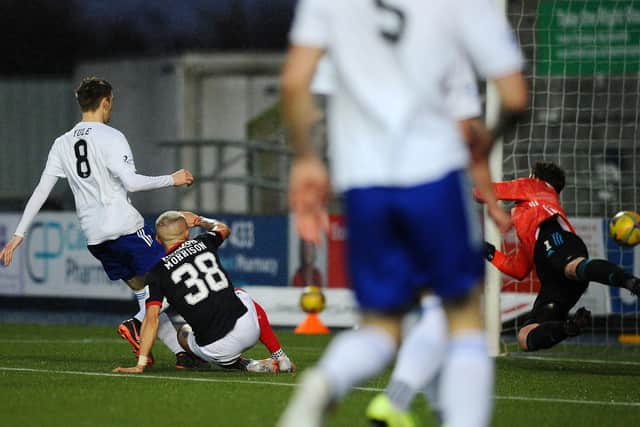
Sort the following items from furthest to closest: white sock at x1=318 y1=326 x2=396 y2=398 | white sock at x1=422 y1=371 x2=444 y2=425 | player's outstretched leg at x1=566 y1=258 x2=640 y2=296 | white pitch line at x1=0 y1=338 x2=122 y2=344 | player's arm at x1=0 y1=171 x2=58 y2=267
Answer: white pitch line at x1=0 y1=338 x2=122 y2=344 → player's outstretched leg at x1=566 y1=258 x2=640 y2=296 → player's arm at x1=0 y1=171 x2=58 y2=267 → white sock at x1=422 y1=371 x2=444 y2=425 → white sock at x1=318 y1=326 x2=396 y2=398

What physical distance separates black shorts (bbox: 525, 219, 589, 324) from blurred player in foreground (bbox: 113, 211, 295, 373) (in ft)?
7.53

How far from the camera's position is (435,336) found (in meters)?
5.54

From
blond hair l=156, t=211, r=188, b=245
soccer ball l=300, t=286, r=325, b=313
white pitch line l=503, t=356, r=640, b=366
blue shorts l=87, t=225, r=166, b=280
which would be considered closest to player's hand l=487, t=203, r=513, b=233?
blond hair l=156, t=211, r=188, b=245

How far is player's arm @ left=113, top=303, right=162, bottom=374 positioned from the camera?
876cm

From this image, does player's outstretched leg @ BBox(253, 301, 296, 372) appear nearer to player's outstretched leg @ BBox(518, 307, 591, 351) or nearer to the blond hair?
the blond hair

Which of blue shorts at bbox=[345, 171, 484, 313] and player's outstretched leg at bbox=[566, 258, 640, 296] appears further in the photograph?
player's outstretched leg at bbox=[566, 258, 640, 296]

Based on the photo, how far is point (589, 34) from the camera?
13047 mm

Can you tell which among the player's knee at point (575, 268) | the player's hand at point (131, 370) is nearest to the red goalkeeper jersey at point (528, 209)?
the player's knee at point (575, 268)

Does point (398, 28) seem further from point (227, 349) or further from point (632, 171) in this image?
point (632, 171)

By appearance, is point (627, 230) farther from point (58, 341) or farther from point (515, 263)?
point (58, 341)

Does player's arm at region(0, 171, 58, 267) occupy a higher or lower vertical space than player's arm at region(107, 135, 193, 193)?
lower

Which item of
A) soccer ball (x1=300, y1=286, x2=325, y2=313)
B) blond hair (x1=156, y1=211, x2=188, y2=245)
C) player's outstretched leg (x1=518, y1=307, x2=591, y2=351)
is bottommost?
soccer ball (x1=300, y1=286, x2=325, y2=313)

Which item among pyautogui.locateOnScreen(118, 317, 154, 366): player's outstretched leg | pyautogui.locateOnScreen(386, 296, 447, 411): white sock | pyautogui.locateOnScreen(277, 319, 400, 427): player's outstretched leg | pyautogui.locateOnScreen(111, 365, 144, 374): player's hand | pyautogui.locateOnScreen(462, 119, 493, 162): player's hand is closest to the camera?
pyautogui.locateOnScreen(277, 319, 400, 427): player's outstretched leg

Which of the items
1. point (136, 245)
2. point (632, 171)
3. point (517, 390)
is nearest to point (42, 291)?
point (632, 171)
